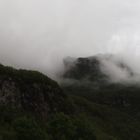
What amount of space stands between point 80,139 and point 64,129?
23.0 ft

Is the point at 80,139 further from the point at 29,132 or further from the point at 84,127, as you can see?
the point at 29,132

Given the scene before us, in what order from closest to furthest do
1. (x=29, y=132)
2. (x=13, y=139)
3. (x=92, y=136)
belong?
(x=29, y=132) < (x=13, y=139) < (x=92, y=136)

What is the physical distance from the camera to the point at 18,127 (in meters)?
139

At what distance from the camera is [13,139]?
5714 inches

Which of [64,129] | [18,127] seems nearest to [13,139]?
[18,127]

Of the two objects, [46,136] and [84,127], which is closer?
[46,136]

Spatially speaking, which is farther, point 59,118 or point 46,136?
point 59,118

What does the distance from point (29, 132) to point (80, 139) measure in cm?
2037

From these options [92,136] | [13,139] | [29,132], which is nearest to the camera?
[29,132]

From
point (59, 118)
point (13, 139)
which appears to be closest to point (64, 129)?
point (59, 118)

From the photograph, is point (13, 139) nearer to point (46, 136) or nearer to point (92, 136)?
point (46, 136)

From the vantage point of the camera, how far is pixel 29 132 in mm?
136250

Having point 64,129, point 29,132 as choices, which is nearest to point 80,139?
point 64,129

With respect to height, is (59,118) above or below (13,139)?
above
